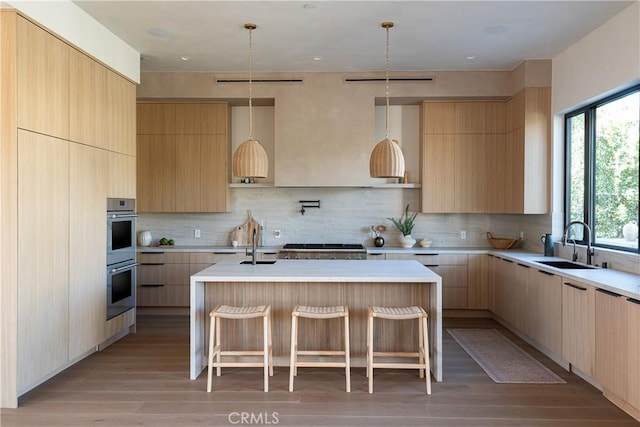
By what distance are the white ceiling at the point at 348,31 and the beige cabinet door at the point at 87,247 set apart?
1.34 metres

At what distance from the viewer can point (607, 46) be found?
12.7 feet

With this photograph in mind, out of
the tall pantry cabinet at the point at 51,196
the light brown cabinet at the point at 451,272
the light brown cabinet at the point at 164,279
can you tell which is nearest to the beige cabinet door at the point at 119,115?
the tall pantry cabinet at the point at 51,196

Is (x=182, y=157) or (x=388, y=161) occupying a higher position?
(x=182, y=157)

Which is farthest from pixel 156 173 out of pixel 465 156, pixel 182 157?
pixel 465 156

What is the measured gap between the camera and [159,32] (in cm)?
421

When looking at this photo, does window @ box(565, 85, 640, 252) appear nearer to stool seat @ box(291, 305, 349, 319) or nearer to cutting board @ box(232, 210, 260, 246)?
stool seat @ box(291, 305, 349, 319)

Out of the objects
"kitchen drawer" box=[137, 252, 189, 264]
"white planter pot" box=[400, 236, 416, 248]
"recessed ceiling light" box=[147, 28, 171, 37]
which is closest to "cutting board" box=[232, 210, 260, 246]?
"kitchen drawer" box=[137, 252, 189, 264]

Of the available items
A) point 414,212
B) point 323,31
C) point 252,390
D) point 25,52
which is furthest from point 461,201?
point 25,52

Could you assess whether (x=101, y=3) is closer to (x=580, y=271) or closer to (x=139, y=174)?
(x=139, y=174)

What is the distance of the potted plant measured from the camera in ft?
18.9

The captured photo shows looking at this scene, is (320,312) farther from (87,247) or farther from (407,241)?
(407,241)

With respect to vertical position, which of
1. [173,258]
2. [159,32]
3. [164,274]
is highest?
[159,32]

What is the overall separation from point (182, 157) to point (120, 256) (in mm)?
1773

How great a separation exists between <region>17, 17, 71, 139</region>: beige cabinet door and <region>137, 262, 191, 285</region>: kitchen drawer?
2.39 m
